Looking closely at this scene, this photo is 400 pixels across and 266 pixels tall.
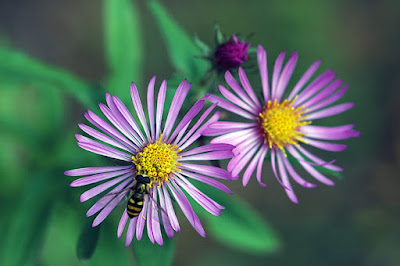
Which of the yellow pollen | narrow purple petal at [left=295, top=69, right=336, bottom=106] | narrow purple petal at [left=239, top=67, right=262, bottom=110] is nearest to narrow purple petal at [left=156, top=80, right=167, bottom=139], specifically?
narrow purple petal at [left=239, top=67, right=262, bottom=110]

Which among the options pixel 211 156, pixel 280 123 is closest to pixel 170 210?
pixel 211 156

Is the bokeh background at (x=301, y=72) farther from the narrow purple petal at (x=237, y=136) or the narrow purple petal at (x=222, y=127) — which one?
the narrow purple petal at (x=222, y=127)

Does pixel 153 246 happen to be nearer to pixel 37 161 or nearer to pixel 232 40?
pixel 232 40

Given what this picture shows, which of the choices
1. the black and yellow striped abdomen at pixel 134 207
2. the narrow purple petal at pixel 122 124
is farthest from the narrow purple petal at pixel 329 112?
the black and yellow striped abdomen at pixel 134 207

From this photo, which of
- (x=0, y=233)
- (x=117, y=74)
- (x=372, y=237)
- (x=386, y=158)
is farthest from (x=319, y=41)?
(x=0, y=233)

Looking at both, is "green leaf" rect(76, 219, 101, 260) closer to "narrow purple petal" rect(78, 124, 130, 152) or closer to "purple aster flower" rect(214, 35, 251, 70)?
"narrow purple petal" rect(78, 124, 130, 152)

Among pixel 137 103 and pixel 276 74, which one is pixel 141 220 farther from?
pixel 276 74
